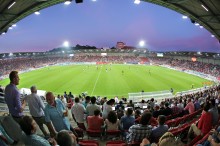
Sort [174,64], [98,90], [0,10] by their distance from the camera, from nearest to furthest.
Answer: [0,10] < [98,90] < [174,64]

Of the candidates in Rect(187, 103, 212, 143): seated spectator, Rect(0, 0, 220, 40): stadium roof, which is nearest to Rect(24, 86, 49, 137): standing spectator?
Rect(187, 103, 212, 143): seated spectator

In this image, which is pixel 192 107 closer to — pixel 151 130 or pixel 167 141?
pixel 151 130

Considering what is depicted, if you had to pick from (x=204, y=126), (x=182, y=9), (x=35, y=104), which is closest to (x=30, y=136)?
(x=35, y=104)

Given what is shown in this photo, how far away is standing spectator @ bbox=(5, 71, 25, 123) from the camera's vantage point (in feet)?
20.8

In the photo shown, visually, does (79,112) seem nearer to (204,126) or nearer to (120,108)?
(204,126)

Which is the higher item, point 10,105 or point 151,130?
point 10,105

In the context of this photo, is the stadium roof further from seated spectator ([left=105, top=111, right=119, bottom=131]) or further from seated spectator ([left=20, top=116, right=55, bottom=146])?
seated spectator ([left=20, top=116, right=55, bottom=146])

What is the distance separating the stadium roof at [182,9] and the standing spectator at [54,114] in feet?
44.9

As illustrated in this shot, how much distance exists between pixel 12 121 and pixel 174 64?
77.0m

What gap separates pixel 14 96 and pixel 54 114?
3.87 ft

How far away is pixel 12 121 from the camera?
6.56 metres

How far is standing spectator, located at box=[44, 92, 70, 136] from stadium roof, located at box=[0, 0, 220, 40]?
44.9ft

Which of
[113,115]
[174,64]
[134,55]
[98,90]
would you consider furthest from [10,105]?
[134,55]

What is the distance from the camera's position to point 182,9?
23.1 metres
